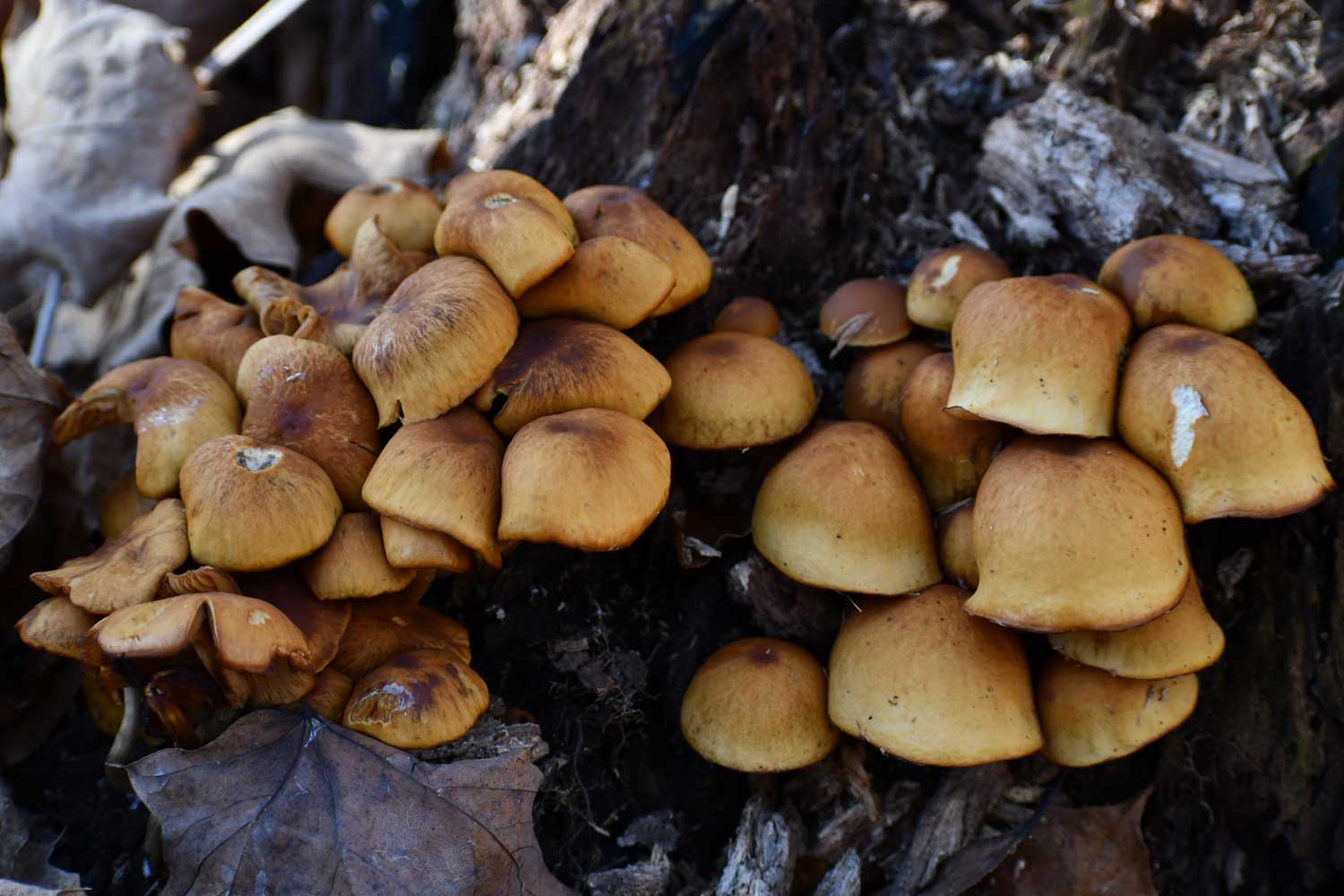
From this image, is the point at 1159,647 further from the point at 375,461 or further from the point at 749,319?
the point at 375,461

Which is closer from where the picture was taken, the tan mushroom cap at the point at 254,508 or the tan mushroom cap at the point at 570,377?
the tan mushroom cap at the point at 254,508

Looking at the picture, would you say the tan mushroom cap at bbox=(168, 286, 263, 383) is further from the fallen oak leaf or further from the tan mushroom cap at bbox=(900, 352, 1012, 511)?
the tan mushroom cap at bbox=(900, 352, 1012, 511)

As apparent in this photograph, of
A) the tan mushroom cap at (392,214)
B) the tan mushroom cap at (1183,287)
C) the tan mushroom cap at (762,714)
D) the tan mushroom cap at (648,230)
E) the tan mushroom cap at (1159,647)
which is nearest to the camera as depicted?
the tan mushroom cap at (1159,647)

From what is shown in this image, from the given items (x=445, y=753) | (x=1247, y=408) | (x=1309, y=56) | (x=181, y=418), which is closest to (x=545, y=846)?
(x=445, y=753)

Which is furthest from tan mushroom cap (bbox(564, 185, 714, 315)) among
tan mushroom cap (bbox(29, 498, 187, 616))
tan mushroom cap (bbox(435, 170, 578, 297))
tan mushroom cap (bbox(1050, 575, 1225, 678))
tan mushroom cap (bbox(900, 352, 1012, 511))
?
tan mushroom cap (bbox(1050, 575, 1225, 678))

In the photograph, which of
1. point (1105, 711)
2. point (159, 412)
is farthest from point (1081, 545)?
point (159, 412)

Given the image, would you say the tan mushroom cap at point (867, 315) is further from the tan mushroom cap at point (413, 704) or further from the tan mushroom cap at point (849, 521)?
the tan mushroom cap at point (413, 704)

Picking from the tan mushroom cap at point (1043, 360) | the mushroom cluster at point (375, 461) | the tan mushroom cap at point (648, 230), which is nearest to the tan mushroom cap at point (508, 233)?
the mushroom cluster at point (375, 461)
